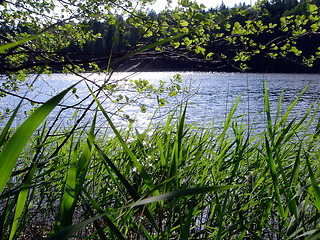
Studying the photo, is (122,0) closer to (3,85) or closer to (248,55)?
(248,55)

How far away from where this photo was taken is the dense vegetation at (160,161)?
1.08 m

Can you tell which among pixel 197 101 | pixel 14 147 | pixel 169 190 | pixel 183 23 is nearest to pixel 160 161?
pixel 169 190

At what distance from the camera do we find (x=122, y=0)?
3490mm

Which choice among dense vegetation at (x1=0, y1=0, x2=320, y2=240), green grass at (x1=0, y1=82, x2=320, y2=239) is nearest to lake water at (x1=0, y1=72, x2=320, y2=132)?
dense vegetation at (x1=0, y1=0, x2=320, y2=240)

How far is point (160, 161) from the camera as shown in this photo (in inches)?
91.3

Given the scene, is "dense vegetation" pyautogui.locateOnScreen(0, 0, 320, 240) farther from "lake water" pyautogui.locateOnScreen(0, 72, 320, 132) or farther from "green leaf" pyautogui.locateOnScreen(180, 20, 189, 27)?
"lake water" pyautogui.locateOnScreen(0, 72, 320, 132)

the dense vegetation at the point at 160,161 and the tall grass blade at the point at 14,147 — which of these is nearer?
the tall grass blade at the point at 14,147

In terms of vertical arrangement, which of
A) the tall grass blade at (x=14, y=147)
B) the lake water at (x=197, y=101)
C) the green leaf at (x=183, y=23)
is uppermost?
the green leaf at (x=183, y=23)

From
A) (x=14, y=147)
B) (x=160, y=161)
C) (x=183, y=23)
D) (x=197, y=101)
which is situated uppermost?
(x=183, y=23)

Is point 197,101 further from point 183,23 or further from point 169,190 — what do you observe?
point 169,190

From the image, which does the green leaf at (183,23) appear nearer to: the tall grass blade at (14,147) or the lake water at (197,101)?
the lake water at (197,101)

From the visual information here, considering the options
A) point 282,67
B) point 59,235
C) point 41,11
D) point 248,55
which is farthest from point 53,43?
point 282,67

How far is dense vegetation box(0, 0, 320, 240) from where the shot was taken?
3.54ft

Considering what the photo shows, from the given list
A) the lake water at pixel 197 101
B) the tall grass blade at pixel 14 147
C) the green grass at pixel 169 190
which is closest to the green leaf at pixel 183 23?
the lake water at pixel 197 101
